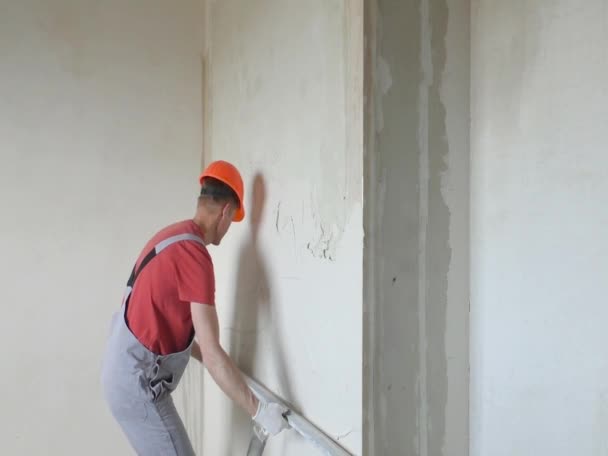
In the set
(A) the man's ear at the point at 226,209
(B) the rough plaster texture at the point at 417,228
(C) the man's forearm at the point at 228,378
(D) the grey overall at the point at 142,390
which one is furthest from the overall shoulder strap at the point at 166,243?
(B) the rough plaster texture at the point at 417,228

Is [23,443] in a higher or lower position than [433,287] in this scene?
lower

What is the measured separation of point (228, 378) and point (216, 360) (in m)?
0.07

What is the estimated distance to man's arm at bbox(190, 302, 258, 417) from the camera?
142 cm

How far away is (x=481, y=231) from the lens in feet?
3.48

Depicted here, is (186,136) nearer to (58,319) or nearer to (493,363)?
(58,319)

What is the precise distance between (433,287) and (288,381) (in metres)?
0.63

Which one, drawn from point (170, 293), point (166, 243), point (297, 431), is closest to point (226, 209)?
point (166, 243)

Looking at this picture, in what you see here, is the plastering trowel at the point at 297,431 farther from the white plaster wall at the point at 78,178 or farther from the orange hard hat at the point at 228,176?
the white plaster wall at the point at 78,178

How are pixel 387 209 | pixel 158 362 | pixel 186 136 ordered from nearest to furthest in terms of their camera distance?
pixel 387 209, pixel 158 362, pixel 186 136

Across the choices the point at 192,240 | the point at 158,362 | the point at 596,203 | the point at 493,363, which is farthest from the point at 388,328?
the point at 158,362

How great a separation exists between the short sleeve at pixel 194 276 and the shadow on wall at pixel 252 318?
0.23m

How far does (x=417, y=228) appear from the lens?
41.0 inches

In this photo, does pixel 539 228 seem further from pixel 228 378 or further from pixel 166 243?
pixel 166 243

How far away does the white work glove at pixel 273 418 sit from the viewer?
4.34 feet
